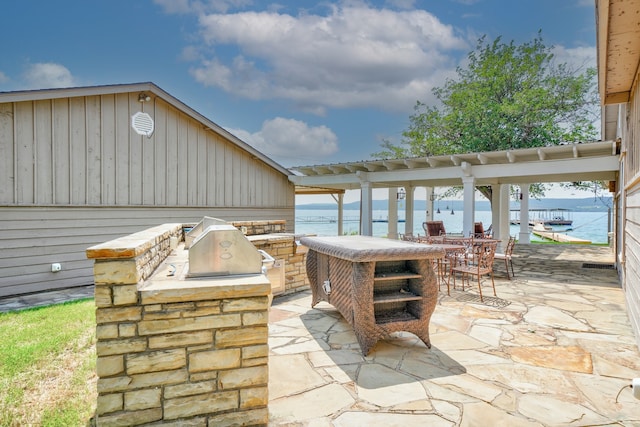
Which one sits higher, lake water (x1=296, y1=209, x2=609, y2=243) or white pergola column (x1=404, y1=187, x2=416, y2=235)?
white pergola column (x1=404, y1=187, x2=416, y2=235)

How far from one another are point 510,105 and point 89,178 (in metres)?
13.9

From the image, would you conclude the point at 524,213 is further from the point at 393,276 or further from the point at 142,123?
the point at 142,123

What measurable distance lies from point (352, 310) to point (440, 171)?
20.6 feet

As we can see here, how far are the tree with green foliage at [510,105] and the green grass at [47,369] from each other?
1378 cm

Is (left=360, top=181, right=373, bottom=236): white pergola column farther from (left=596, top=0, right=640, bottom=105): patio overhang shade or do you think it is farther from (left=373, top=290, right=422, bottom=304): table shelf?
(left=373, top=290, right=422, bottom=304): table shelf

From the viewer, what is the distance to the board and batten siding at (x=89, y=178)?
5520mm

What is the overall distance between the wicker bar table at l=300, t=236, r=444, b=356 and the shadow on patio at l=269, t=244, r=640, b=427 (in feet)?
0.89

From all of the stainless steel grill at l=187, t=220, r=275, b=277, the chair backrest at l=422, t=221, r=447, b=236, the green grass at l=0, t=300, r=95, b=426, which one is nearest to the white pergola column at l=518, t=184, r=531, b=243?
the chair backrest at l=422, t=221, r=447, b=236

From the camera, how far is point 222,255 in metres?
2.19

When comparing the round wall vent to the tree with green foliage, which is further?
the tree with green foliage

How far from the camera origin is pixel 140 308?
184 centimetres

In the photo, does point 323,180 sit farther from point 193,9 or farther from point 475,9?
point 475,9

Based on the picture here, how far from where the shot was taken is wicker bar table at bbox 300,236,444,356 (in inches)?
116

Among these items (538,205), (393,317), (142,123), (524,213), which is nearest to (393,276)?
(393,317)
